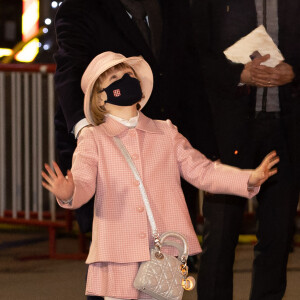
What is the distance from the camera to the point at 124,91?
389 centimetres

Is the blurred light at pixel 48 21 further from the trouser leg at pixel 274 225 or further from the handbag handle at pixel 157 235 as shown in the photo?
the handbag handle at pixel 157 235

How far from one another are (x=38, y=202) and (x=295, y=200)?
12.8 feet

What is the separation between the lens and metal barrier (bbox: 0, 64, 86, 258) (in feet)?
26.8

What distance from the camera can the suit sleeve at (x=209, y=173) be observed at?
3848mm

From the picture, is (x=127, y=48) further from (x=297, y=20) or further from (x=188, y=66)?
(x=297, y=20)

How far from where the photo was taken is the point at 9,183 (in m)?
8.48

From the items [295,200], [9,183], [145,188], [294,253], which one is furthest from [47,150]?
[145,188]

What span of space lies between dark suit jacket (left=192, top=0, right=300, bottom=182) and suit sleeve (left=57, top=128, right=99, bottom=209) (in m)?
0.83

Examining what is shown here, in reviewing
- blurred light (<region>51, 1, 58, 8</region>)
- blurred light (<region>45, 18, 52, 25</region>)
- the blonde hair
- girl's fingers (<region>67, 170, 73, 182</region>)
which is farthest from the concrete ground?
blurred light (<region>51, 1, 58, 8</region>)

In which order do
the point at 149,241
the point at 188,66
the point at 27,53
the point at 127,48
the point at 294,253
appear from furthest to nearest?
the point at 27,53 → the point at 294,253 → the point at 188,66 → the point at 127,48 → the point at 149,241

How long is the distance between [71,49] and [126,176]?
2.45 feet

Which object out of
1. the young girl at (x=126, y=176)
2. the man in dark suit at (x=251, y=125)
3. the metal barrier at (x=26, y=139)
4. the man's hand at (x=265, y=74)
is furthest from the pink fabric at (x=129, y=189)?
the metal barrier at (x=26, y=139)

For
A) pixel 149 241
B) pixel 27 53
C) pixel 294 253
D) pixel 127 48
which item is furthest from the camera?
pixel 27 53

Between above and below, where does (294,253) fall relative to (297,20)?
below
